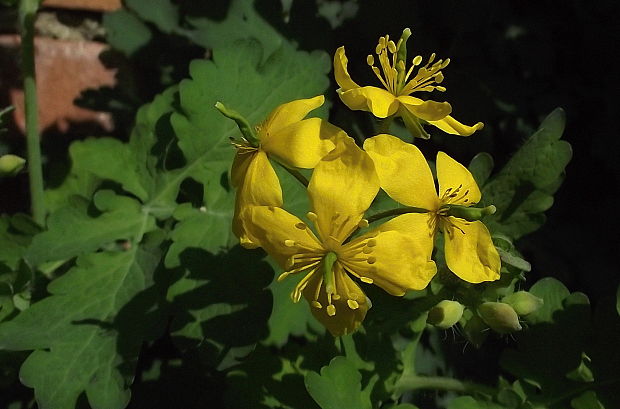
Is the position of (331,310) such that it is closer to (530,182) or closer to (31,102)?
(530,182)

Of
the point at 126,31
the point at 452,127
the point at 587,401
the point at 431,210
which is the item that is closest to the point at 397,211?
the point at 431,210

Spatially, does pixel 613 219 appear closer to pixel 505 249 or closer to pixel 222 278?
pixel 505 249

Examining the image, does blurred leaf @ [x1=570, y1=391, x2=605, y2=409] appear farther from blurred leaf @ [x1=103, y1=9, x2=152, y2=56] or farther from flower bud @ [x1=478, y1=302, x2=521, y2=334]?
blurred leaf @ [x1=103, y1=9, x2=152, y2=56]

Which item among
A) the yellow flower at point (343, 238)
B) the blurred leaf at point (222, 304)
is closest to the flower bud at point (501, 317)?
the yellow flower at point (343, 238)

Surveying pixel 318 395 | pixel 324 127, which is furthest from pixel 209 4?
pixel 318 395

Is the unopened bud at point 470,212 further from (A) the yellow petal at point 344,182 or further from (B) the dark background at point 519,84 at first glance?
(B) the dark background at point 519,84

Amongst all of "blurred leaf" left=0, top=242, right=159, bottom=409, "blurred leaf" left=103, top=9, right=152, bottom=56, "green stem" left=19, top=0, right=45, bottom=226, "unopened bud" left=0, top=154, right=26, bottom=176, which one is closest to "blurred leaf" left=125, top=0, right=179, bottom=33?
"blurred leaf" left=103, top=9, right=152, bottom=56
